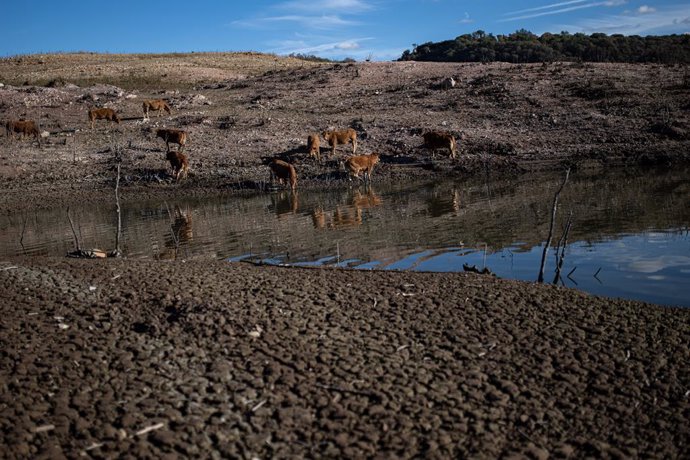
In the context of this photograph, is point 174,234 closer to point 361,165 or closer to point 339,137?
point 361,165

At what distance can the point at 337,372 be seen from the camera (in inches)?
236

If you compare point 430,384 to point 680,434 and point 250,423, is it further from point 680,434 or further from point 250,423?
point 680,434

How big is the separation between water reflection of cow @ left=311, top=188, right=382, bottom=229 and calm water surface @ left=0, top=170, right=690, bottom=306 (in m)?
0.03

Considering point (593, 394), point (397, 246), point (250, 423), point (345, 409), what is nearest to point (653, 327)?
point (593, 394)

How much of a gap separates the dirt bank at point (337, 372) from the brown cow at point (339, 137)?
17.5 m

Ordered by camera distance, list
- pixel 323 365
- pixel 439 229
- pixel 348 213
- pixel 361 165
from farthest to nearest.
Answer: pixel 361 165 → pixel 348 213 → pixel 439 229 → pixel 323 365

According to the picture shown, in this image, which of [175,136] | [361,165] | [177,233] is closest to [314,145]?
[361,165]

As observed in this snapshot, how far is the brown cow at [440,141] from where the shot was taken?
25.5m

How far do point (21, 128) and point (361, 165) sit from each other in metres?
16.1

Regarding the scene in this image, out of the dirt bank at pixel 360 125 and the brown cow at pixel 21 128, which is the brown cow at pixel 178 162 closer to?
the dirt bank at pixel 360 125

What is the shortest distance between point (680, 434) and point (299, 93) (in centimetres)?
3325

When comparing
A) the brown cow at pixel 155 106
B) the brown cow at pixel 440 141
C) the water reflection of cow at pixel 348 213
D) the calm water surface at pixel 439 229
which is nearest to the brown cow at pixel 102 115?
the brown cow at pixel 155 106

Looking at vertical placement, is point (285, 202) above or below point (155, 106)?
below

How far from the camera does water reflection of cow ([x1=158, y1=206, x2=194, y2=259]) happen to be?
44.7ft
